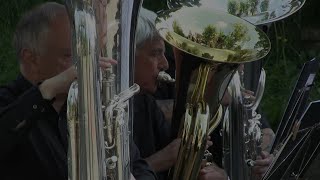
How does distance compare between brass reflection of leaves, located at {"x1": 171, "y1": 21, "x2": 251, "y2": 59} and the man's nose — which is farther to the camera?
the man's nose

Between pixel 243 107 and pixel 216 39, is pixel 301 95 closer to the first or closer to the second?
pixel 243 107

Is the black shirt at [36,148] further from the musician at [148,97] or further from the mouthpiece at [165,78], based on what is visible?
the mouthpiece at [165,78]

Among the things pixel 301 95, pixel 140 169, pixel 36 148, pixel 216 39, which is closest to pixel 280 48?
pixel 301 95

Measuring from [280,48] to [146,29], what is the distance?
275 centimetres

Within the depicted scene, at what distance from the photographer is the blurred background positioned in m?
4.74

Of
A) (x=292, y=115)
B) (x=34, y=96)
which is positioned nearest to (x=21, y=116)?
(x=34, y=96)

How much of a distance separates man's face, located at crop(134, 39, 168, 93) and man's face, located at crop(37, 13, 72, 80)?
526 millimetres

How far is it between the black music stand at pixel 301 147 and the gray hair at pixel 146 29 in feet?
2.48

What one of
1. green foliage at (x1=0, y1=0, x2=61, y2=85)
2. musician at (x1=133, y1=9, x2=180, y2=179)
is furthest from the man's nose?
green foliage at (x1=0, y1=0, x2=61, y2=85)

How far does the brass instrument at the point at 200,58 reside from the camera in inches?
87.7

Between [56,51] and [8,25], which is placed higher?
[56,51]

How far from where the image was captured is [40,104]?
1.94 metres

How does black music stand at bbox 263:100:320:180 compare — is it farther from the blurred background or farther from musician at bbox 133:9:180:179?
the blurred background

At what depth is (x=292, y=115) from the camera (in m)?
2.41
